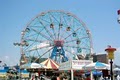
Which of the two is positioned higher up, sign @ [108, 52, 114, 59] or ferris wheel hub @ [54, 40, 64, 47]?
ferris wheel hub @ [54, 40, 64, 47]

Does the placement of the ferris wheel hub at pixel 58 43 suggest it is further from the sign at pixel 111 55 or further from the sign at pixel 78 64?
the sign at pixel 111 55

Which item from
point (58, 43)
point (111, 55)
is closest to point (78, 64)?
point (111, 55)

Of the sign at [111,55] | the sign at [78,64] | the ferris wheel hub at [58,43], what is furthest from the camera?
the ferris wheel hub at [58,43]

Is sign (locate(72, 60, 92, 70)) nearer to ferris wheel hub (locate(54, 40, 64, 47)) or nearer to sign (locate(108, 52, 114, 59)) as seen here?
sign (locate(108, 52, 114, 59))

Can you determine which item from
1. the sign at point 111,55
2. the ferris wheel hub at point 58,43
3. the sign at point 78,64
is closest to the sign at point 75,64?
the sign at point 78,64

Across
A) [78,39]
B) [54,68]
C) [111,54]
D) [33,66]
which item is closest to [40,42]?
[78,39]

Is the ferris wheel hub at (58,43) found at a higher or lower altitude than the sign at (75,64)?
higher

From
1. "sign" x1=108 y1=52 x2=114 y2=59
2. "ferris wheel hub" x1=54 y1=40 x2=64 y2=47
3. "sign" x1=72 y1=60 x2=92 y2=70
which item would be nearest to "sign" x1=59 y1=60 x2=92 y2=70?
"sign" x1=72 y1=60 x2=92 y2=70

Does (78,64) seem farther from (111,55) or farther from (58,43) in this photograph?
(58,43)

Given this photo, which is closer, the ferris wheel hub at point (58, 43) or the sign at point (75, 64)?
the sign at point (75, 64)

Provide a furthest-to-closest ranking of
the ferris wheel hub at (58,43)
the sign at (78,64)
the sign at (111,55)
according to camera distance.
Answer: the ferris wheel hub at (58,43) < the sign at (78,64) < the sign at (111,55)

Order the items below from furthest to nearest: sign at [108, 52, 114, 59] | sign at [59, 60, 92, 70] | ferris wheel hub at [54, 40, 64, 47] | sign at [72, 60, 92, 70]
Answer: ferris wheel hub at [54, 40, 64, 47] < sign at [72, 60, 92, 70] < sign at [59, 60, 92, 70] < sign at [108, 52, 114, 59]

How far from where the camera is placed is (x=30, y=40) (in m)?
45.0

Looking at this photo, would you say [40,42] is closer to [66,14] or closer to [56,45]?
[56,45]
